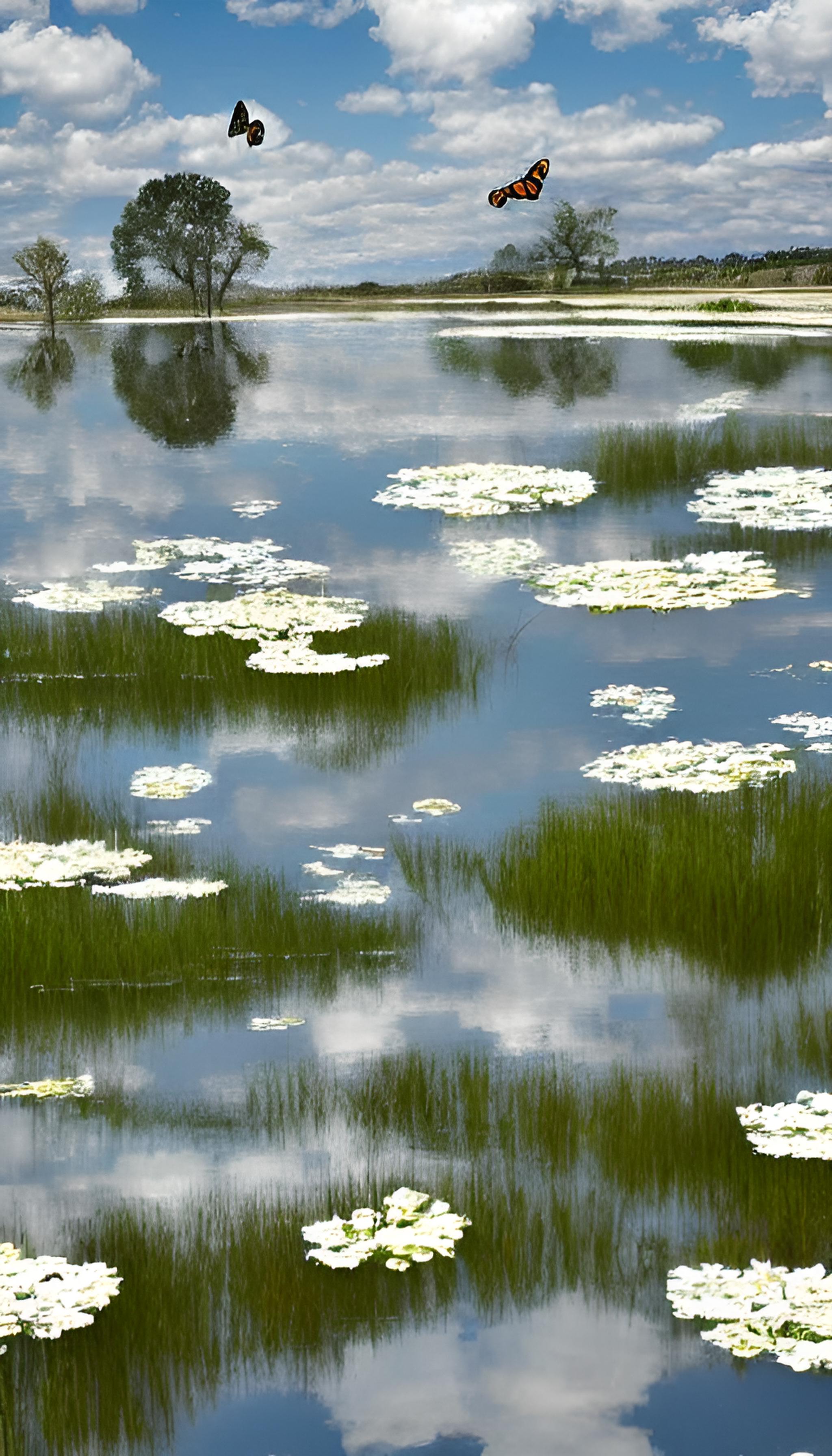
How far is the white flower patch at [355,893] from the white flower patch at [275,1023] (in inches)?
42.8

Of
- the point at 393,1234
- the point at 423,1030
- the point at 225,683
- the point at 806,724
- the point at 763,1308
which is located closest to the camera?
the point at 763,1308

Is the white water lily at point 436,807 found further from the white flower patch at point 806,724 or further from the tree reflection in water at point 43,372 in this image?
the tree reflection in water at point 43,372

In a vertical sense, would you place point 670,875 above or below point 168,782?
below

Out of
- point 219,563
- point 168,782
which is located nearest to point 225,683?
point 168,782

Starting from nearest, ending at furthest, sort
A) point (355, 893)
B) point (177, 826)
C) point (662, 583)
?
point (355, 893) → point (177, 826) → point (662, 583)

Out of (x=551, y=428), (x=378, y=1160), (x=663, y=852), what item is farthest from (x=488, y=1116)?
(x=551, y=428)

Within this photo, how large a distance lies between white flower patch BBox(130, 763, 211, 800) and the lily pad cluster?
4.19 metres

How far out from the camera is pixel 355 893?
7.08 m

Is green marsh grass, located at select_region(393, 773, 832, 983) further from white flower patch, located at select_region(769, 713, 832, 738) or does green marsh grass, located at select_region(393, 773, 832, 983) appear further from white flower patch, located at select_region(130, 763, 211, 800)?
white flower patch, located at select_region(130, 763, 211, 800)

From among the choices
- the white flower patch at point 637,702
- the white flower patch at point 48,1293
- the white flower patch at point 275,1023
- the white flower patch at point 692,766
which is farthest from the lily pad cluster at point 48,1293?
the white flower patch at point 637,702

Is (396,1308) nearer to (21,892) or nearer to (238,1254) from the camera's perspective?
(238,1254)

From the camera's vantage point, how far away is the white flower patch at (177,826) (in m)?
7.95

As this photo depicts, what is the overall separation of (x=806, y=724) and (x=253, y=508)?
391 inches

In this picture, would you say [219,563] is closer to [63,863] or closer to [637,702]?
[637,702]
